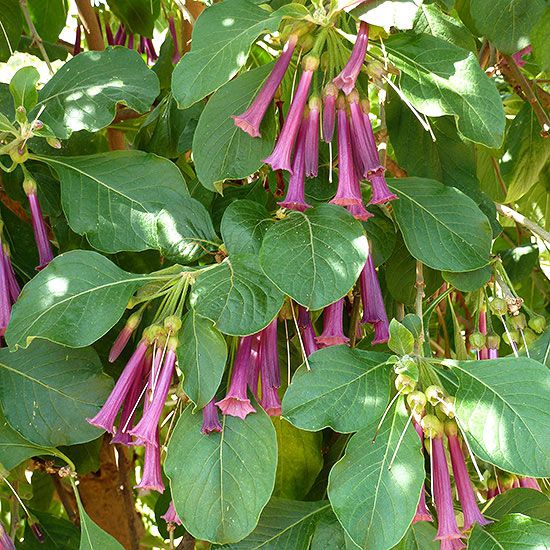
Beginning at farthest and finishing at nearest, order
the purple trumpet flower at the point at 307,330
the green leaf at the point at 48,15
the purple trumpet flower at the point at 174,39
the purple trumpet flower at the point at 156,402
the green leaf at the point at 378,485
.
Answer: the green leaf at the point at 48,15
the purple trumpet flower at the point at 174,39
the purple trumpet flower at the point at 307,330
the purple trumpet flower at the point at 156,402
the green leaf at the point at 378,485

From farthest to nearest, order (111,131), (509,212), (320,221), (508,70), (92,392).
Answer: (111,131)
(508,70)
(509,212)
(92,392)
(320,221)

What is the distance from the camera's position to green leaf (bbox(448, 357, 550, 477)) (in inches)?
37.4

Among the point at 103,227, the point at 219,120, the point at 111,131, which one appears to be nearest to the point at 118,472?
the point at 111,131

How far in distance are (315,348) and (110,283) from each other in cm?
26

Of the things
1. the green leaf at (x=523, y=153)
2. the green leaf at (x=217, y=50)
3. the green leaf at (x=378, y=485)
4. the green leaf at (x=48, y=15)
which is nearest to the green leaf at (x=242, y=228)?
the green leaf at (x=217, y=50)

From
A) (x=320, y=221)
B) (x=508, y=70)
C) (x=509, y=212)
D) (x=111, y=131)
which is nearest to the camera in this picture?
(x=320, y=221)

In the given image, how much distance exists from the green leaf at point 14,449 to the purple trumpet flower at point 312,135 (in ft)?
1.54

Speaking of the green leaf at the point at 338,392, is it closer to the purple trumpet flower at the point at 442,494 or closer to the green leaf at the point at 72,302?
the purple trumpet flower at the point at 442,494

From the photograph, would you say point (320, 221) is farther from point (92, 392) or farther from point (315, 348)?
point (92, 392)

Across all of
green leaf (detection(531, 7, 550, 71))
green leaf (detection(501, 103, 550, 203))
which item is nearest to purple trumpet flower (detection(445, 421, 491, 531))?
green leaf (detection(531, 7, 550, 71))

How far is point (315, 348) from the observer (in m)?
1.15

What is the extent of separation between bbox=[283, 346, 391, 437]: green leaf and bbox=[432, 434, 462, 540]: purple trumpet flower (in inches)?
3.6

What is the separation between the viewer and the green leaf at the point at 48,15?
1978 millimetres

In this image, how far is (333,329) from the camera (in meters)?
1.16
